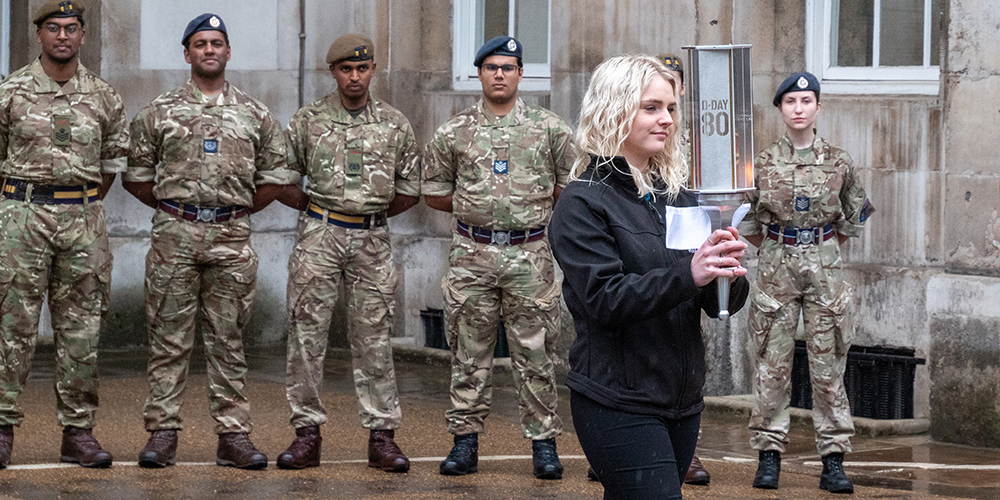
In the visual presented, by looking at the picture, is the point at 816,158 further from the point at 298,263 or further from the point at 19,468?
the point at 19,468

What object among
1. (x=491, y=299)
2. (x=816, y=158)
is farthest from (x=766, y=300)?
(x=491, y=299)

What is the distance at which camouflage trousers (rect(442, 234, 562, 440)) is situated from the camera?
7.25m

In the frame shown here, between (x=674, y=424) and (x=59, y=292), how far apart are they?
13.7 ft

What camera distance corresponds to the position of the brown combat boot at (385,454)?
7133 mm

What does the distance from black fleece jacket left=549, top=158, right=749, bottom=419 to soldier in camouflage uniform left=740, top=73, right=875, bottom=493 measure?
3335 millimetres

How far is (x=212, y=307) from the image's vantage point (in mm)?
7262

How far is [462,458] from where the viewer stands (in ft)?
23.5

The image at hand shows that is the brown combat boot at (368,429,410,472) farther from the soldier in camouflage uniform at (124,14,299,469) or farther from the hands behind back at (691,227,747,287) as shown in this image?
the hands behind back at (691,227,747,287)

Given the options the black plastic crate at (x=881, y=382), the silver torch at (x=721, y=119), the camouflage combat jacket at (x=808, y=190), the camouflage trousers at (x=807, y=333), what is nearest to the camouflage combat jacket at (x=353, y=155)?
the camouflage combat jacket at (x=808, y=190)

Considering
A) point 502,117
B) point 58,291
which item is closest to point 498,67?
point 502,117

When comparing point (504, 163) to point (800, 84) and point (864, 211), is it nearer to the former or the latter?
point (800, 84)

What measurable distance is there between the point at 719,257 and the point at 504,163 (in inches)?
148

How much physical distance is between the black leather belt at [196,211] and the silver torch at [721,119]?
4095 millimetres

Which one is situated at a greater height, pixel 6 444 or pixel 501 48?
pixel 501 48
